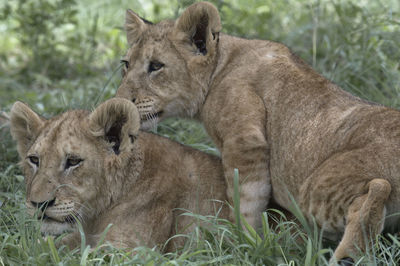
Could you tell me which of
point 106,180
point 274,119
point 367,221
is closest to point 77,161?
point 106,180

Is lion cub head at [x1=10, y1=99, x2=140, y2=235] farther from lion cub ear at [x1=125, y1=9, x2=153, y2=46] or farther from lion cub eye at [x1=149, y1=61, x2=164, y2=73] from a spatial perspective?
lion cub ear at [x1=125, y1=9, x2=153, y2=46]

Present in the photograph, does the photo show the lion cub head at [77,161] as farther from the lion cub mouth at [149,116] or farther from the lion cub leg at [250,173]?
the lion cub leg at [250,173]

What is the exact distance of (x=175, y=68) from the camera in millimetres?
5348

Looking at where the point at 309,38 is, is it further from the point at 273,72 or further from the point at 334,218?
the point at 334,218

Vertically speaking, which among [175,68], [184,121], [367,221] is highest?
[175,68]

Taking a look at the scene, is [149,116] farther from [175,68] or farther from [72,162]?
[72,162]

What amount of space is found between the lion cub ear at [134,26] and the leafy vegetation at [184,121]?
662mm

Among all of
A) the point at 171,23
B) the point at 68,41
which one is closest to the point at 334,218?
the point at 171,23

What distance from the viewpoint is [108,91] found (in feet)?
23.9

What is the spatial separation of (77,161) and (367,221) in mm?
1909

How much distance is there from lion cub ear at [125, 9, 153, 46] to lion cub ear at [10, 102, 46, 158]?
1.22 metres

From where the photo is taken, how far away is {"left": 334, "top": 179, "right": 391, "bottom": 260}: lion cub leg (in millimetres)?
3762

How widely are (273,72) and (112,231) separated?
1749 millimetres

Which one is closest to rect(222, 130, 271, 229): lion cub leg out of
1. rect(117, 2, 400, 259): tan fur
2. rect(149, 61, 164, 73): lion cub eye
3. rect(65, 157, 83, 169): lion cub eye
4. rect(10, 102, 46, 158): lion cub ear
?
rect(117, 2, 400, 259): tan fur
